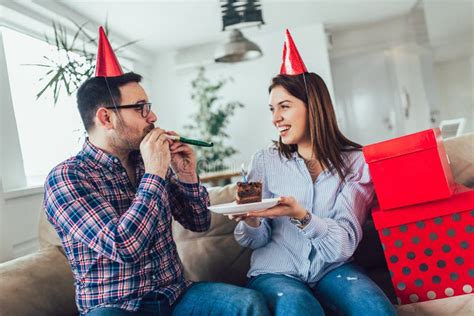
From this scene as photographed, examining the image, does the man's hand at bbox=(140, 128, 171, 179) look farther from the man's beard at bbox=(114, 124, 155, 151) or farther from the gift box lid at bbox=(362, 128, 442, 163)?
the gift box lid at bbox=(362, 128, 442, 163)

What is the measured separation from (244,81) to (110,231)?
4974 millimetres

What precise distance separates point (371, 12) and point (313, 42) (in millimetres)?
767

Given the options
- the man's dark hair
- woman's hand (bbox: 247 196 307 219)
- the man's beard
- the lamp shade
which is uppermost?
the lamp shade

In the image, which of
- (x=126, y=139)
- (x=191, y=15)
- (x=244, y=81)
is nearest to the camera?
(x=126, y=139)

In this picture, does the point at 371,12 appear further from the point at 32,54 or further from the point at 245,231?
the point at 245,231

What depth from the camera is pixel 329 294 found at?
1.36 metres

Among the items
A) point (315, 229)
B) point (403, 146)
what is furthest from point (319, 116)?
point (315, 229)

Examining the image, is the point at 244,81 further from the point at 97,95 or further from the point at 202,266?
the point at 97,95

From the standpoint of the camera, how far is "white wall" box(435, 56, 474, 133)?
525 centimetres

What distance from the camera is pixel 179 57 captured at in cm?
611

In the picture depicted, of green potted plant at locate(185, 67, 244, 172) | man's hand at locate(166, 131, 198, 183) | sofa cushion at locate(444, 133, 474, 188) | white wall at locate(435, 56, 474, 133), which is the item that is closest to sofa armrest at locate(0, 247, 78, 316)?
man's hand at locate(166, 131, 198, 183)

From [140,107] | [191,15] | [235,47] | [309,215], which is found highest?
[191,15]

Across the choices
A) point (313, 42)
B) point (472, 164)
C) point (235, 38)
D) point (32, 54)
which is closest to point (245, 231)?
point (472, 164)

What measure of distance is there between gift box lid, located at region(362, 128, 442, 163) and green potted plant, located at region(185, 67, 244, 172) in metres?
3.96
